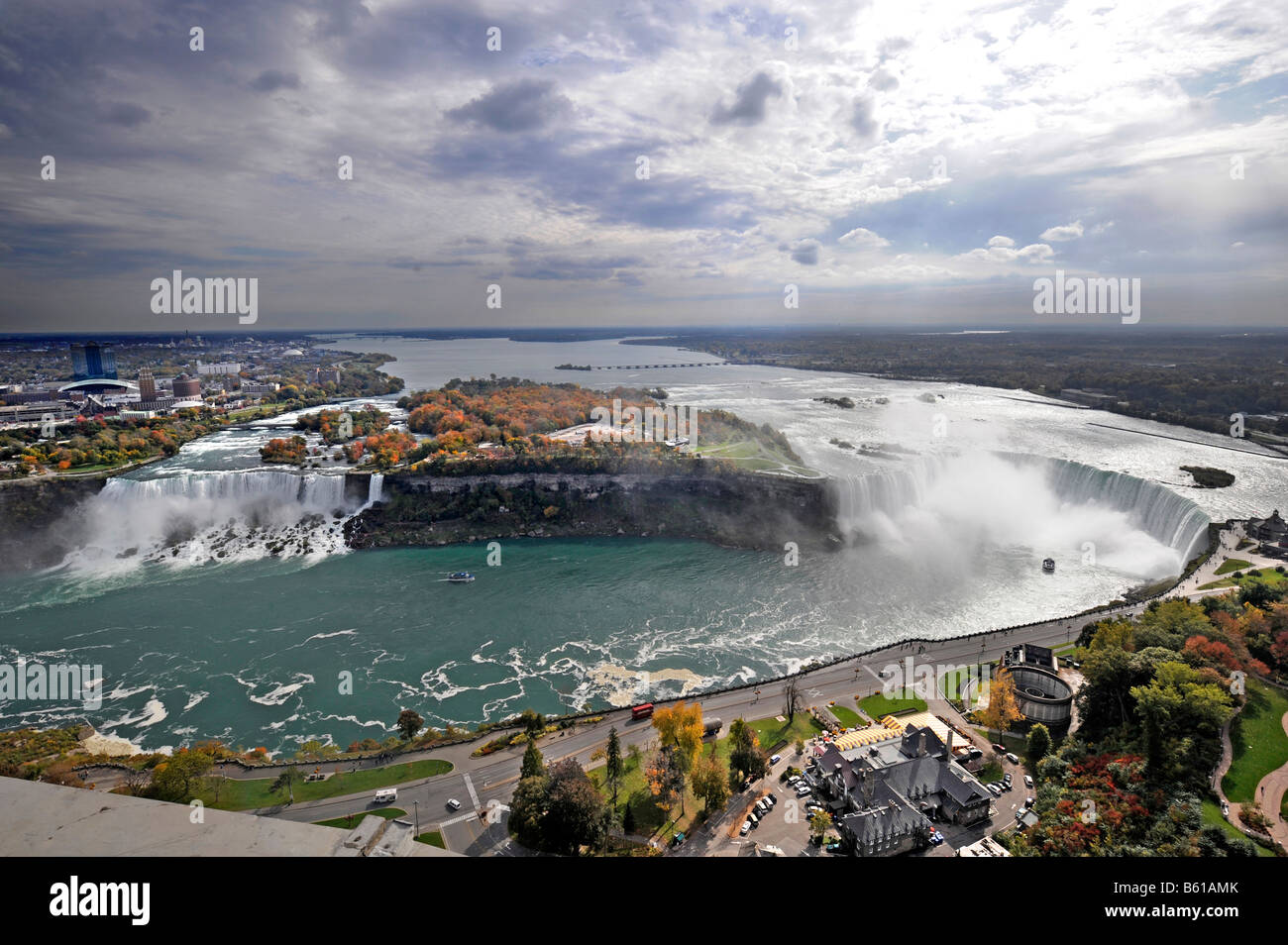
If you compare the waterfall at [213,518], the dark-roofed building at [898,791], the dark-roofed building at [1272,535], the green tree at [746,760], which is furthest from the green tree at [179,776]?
the dark-roofed building at [1272,535]

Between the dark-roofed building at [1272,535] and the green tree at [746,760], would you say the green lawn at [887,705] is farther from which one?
the dark-roofed building at [1272,535]

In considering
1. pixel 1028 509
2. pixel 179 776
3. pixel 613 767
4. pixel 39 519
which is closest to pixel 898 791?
pixel 613 767

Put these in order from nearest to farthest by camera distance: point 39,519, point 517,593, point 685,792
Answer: point 685,792
point 517,593
point 39,519

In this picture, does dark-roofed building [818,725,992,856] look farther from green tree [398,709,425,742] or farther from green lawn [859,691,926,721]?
green tree [398,709,425,742]

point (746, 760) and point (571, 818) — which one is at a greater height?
point (571, 818)

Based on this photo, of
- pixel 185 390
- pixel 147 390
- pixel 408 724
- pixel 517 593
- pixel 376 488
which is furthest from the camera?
pixel 185 390

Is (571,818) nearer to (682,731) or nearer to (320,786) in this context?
(682,731)
